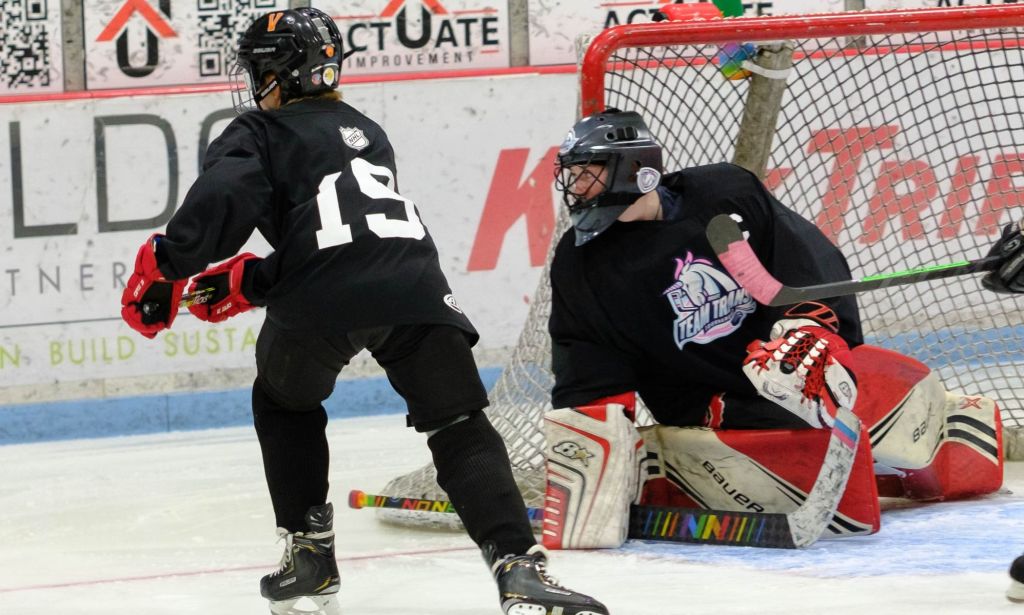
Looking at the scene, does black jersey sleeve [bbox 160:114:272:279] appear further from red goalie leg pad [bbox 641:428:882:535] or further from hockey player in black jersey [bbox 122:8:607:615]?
red goalie leg pad [bbox 641:428:882:535]

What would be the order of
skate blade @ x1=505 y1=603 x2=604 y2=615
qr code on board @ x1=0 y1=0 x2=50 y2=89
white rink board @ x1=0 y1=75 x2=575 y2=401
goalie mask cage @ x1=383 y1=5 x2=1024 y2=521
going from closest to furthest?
1. skate blade @ x1=505 y1=603 x2=604 y2=615
2. goalie mask cage @ x1=383 y1=5 x2=1024 y2=521
3. white rink board @ x1=0 y1=75 x2=575 y2=401
4. qr code on board @ x1=0 y1=0 x2=50 y2=89

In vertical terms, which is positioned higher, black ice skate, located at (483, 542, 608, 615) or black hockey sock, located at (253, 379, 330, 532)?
black hockey sock, located at (253, 379, 330, 532)

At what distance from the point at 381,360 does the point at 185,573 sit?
741mm

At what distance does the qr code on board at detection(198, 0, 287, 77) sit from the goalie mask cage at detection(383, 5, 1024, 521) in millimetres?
2070

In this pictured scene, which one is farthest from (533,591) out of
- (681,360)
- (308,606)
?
(681,360)

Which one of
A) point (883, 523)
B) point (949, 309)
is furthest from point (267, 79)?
point (949, 309)

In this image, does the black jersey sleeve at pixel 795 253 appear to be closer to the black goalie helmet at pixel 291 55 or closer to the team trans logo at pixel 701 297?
the team trans logo at pixel 701 297

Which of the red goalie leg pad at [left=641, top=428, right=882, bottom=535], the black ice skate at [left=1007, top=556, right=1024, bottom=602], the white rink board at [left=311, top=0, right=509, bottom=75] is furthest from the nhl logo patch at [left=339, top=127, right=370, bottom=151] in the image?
the white rink board at [left=311, top=0, right=509, bottom=75]

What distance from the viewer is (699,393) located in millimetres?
2738

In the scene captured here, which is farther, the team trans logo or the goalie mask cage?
the goalie mask cage

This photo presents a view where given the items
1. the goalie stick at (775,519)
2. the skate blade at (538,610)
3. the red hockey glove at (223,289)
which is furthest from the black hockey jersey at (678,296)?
the skate blade at (538,610)

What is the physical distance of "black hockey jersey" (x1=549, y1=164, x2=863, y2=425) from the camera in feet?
8.69

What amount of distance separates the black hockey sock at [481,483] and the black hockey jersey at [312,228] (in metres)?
0.16

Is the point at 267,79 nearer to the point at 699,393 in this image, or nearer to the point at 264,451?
the point at 264,451
